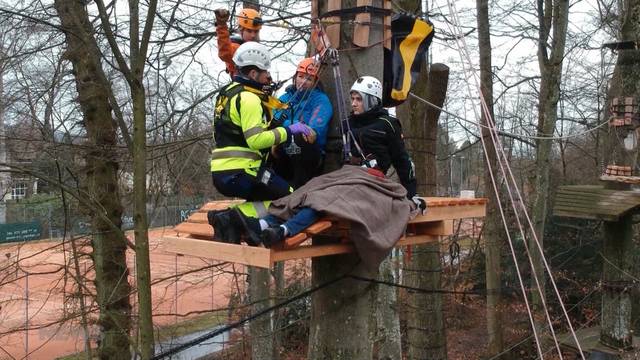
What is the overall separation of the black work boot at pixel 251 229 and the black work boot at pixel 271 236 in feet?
0.38

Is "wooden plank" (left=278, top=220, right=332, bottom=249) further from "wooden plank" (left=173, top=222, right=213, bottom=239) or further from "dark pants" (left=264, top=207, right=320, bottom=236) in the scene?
"wooden plank" (left=173, top=222, right=213, bottom=239)

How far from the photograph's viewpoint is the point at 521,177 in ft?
56.1

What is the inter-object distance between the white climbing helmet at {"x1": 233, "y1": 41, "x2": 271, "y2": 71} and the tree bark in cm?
40

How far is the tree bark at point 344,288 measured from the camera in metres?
3.12

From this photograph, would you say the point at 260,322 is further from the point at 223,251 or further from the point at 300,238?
the point at 300,238

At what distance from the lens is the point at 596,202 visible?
5.91 metres

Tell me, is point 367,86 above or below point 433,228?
above

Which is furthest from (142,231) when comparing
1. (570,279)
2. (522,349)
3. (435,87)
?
(570,279)

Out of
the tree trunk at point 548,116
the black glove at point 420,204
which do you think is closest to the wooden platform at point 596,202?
the tree trunk at point 548,116

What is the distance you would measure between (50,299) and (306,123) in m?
9.88

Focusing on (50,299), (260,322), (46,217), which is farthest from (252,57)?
(46,217)

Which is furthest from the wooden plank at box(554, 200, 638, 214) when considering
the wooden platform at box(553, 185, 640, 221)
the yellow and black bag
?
the yellow and black bag

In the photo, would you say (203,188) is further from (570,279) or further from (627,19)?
(627,19)

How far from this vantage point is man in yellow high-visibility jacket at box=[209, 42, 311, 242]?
9.70 feet
